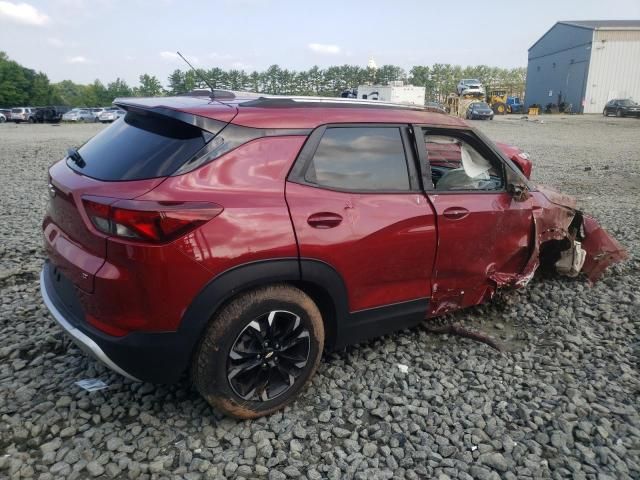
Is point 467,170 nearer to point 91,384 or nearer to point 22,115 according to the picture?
point 91,384

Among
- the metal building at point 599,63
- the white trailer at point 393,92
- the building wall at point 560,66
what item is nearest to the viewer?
the white trailer at point 393,92

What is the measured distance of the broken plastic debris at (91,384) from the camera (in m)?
3.01

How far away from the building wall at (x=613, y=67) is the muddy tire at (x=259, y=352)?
5575 centimetres

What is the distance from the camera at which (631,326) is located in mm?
4117

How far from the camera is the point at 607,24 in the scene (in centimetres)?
5103

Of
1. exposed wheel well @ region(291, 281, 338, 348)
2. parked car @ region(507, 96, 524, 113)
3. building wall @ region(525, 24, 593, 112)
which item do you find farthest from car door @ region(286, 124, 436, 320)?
parked car @ region(507, 96, 524, 113)

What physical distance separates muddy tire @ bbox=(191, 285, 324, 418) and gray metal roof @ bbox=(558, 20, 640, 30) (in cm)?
5667

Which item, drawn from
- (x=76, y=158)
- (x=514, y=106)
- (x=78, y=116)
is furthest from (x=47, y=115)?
(x=76, y=158)

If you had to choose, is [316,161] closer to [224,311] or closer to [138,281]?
[224,311]

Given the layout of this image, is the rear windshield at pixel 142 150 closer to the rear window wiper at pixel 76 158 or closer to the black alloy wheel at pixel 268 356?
the rear window wiper at pixel 76 158

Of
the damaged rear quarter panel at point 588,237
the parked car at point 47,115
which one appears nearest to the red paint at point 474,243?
the damaged rear quarter panel at point 588,237

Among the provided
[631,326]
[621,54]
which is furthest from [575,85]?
[631,326]

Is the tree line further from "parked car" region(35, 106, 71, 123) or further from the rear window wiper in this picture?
the rear window wiper

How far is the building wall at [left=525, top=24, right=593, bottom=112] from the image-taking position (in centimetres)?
5059
